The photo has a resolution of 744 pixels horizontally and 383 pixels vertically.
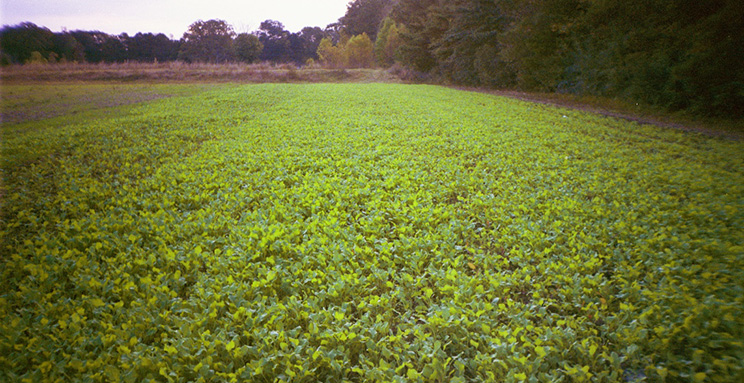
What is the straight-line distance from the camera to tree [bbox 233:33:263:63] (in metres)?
65.1

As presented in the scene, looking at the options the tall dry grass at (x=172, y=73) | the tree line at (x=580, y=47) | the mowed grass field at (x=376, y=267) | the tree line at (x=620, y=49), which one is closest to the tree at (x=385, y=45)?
the tall dry grass at (x=172, y=73)

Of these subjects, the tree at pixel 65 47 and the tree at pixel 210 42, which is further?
the tree at pixel 210 42

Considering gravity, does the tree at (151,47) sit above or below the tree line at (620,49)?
above

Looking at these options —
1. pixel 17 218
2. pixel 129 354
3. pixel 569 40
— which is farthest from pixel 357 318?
pixel 569 40

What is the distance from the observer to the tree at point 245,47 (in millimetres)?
65125

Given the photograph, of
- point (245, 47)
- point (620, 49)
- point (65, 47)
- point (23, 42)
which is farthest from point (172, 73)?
point (620, 49)

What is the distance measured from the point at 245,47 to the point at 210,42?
6628mm

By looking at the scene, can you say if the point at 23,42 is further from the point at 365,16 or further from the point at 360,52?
the point at 365,16

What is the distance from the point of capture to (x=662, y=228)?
386cm

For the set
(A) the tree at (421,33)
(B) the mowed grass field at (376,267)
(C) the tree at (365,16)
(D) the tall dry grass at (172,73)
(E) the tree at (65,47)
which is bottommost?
(B) the mowed grass field at (376,267)

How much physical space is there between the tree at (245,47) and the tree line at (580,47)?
27.1 meters

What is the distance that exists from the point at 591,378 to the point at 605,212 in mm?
2815

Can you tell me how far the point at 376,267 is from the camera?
3.61 m

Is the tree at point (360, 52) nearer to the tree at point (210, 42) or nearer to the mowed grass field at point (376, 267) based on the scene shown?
the tree at point (210, 42)
